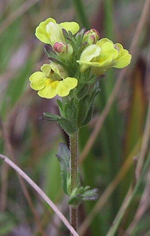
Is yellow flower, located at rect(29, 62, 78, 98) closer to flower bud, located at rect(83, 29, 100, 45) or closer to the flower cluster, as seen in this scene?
the flower cluster

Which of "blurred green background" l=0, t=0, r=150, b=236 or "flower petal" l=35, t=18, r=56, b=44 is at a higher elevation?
"flower petal" l=35, t=18, r=56, b=44

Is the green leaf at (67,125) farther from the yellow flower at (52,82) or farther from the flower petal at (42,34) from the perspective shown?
the flower petal at (42,34)

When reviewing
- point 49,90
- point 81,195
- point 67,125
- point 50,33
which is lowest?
point 81,195

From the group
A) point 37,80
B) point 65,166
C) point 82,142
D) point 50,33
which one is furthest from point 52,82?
point 82,142

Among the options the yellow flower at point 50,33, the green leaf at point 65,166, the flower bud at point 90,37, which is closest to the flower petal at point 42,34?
the yellow flower at point 50,33

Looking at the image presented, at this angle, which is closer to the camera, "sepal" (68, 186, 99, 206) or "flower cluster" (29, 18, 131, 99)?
"flower cluster" (29, 18, 131, 99)

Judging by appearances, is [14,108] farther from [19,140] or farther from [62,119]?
[62,119]

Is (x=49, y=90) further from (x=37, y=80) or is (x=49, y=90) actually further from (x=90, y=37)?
(x=90, y=37)

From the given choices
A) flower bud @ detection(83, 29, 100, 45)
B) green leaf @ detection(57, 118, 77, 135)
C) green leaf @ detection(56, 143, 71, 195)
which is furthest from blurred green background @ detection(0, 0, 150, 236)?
flower bud @ detection(83, 29, 100, 45)
